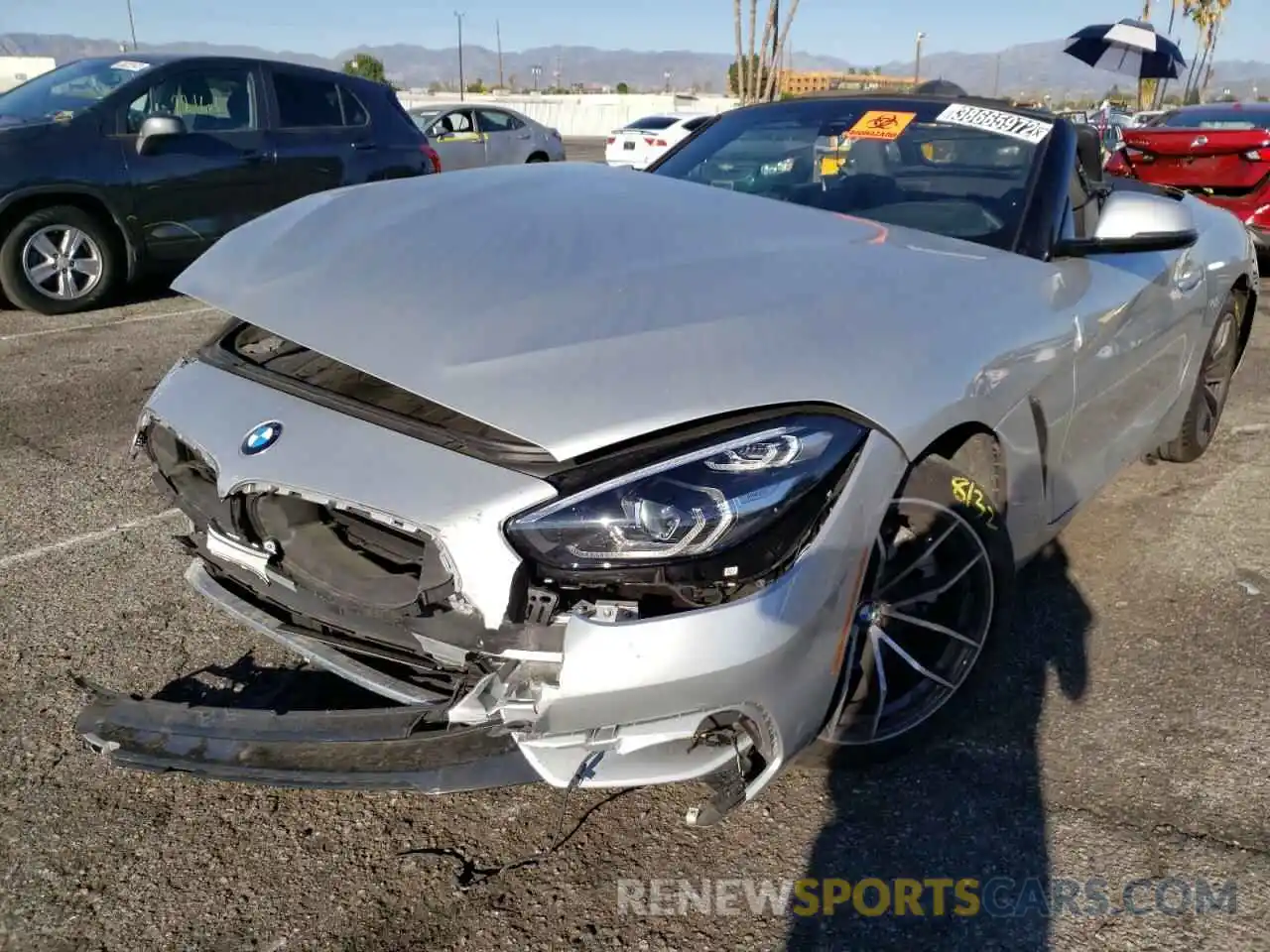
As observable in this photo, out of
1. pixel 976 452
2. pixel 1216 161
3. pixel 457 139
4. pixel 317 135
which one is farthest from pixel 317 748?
pixel 457 139

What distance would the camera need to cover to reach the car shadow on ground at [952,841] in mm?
2100

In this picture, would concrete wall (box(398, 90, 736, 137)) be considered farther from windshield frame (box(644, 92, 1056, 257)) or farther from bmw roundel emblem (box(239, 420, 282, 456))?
bmw roundel emblem (box(239, 420, 282, 456))

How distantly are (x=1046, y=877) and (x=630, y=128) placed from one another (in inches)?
803

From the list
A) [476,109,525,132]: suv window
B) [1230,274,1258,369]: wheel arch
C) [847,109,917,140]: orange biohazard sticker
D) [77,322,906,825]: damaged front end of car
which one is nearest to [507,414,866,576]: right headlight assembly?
[77,322,906,825]: damaged front end of car

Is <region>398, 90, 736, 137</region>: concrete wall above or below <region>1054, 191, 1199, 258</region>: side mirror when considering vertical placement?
below

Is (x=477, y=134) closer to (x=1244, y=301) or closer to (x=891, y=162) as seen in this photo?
(x=1244, y=301)

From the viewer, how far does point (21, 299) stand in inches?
269

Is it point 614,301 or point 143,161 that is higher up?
point 614,301

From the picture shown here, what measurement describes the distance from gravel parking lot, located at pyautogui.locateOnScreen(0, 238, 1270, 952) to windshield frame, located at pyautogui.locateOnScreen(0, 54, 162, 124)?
467 cm

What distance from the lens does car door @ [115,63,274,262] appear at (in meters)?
7.16

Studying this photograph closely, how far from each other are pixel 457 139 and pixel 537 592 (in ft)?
49.5

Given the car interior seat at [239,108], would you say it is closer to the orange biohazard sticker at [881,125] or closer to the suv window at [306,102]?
the suv window at [306,102]

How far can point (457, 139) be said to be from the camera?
15.9 m

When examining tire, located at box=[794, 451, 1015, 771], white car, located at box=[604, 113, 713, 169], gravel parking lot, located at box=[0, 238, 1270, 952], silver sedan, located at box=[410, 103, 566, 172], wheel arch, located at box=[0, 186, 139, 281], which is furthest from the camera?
white car, located at box=[604, 113, 713, 169]
